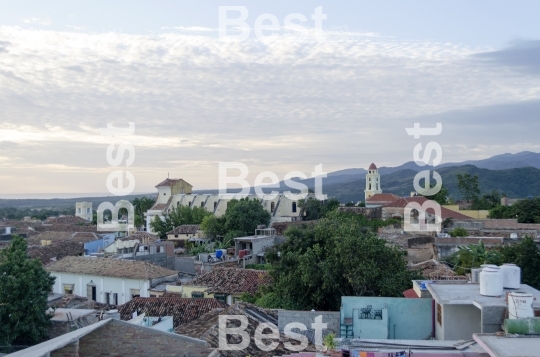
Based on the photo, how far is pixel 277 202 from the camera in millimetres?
53156

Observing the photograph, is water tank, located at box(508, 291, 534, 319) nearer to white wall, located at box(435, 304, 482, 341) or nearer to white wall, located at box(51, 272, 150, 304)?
white wall, located at box(435, 304, 482, 341)

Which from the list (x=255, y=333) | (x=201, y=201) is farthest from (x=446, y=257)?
(x=201, y=201)

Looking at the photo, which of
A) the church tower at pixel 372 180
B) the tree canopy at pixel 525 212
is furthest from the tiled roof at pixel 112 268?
the church tower at pixel 372 180

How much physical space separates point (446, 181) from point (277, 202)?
89227 millimetres

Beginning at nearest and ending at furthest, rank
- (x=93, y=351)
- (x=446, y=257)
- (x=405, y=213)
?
(x=93, y=351) → (x=446, y=257) → (x=405, y=213)

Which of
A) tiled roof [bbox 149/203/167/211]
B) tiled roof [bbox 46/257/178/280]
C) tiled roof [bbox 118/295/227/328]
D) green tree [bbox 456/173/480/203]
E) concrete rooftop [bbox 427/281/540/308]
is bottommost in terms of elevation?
tiled roof [bbox 118/295/227/328]

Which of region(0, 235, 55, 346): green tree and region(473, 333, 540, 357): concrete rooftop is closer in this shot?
region(473, 333, 540, 357): concrete rooftop

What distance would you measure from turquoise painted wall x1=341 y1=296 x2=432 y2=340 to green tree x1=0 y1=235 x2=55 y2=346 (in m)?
8.33

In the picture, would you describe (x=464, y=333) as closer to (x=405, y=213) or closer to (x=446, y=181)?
(x=405, y=213)

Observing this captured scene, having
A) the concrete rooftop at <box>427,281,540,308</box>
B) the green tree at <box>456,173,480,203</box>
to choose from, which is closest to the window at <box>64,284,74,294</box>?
the concrete rooftop at <box>427,281,540,308</box>

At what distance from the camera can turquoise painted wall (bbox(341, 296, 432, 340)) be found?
11039 millimetres

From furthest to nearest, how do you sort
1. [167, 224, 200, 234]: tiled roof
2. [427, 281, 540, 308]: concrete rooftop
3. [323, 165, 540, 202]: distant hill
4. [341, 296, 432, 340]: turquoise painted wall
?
[323, 165, 540, 202]: distant hill
[167, 224, 200, 234]: tiled roof
[341, 296, 432, 340]: turquoise painted wall
[427, 281, 540, 308]: concrete rooftop

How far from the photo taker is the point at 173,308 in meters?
16.8

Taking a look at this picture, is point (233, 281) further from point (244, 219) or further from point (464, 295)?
point (244, 219)
